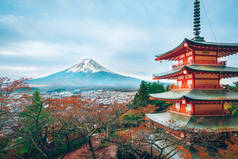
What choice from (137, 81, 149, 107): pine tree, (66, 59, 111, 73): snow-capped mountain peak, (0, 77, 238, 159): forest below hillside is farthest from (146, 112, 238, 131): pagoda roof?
(66, 59, 111, 73): snow-capped mountain peak

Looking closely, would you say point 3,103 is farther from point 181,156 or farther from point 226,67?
point 226,67

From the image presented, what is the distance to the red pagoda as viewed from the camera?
25.7 ft

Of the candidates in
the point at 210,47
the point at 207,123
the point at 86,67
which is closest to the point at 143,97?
the point at 207,123

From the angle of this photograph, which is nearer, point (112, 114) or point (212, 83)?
point (212, 83)

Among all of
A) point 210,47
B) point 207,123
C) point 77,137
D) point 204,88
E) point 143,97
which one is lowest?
point 77,137

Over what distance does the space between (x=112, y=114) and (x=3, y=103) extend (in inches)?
382

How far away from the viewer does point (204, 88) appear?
8844 mm

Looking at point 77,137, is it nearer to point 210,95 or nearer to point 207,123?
point 207,123

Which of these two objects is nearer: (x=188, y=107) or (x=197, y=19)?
(x=188, y=107)

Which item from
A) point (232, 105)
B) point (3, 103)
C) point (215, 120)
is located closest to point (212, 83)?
point (215, 120)

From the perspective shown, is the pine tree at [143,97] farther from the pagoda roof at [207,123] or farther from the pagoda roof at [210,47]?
the pagoda roof at [210,47]

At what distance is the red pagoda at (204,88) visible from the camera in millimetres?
7819

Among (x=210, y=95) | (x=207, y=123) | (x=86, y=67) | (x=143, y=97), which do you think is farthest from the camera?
(x=86, y=67)

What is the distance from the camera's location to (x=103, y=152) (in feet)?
36.6
